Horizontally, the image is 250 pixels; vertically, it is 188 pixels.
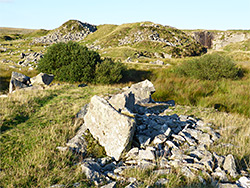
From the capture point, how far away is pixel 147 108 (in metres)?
7.54

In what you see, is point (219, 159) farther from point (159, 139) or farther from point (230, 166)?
point (159, 139)

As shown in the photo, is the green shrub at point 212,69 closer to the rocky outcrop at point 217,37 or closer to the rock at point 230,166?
the rock at point 230,166

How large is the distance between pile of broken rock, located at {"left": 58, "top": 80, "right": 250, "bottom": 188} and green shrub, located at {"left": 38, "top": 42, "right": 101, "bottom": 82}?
9163 millimetres

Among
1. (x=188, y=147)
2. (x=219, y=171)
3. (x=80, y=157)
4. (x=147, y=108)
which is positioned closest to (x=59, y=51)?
(x=147, y=108)

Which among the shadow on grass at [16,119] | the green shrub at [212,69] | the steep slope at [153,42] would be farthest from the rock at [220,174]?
the steep slope at [153,42]

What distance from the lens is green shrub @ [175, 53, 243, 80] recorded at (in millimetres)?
16062

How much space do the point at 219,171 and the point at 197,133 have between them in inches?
61.4

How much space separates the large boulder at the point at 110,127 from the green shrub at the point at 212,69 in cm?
1370

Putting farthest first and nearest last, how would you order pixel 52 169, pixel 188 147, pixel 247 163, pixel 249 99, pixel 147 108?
pixel 249 99 < pixel 147 108 < pixel 188 147 < pixel 247 163 < pixel 52 169

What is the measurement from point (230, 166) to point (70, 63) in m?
14.0

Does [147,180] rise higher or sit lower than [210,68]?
lower

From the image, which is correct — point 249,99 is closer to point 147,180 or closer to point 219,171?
point 219,171

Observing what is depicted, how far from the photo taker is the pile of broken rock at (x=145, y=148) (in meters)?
3.64

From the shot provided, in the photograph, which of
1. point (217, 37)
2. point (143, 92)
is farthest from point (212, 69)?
point (217, 37)
